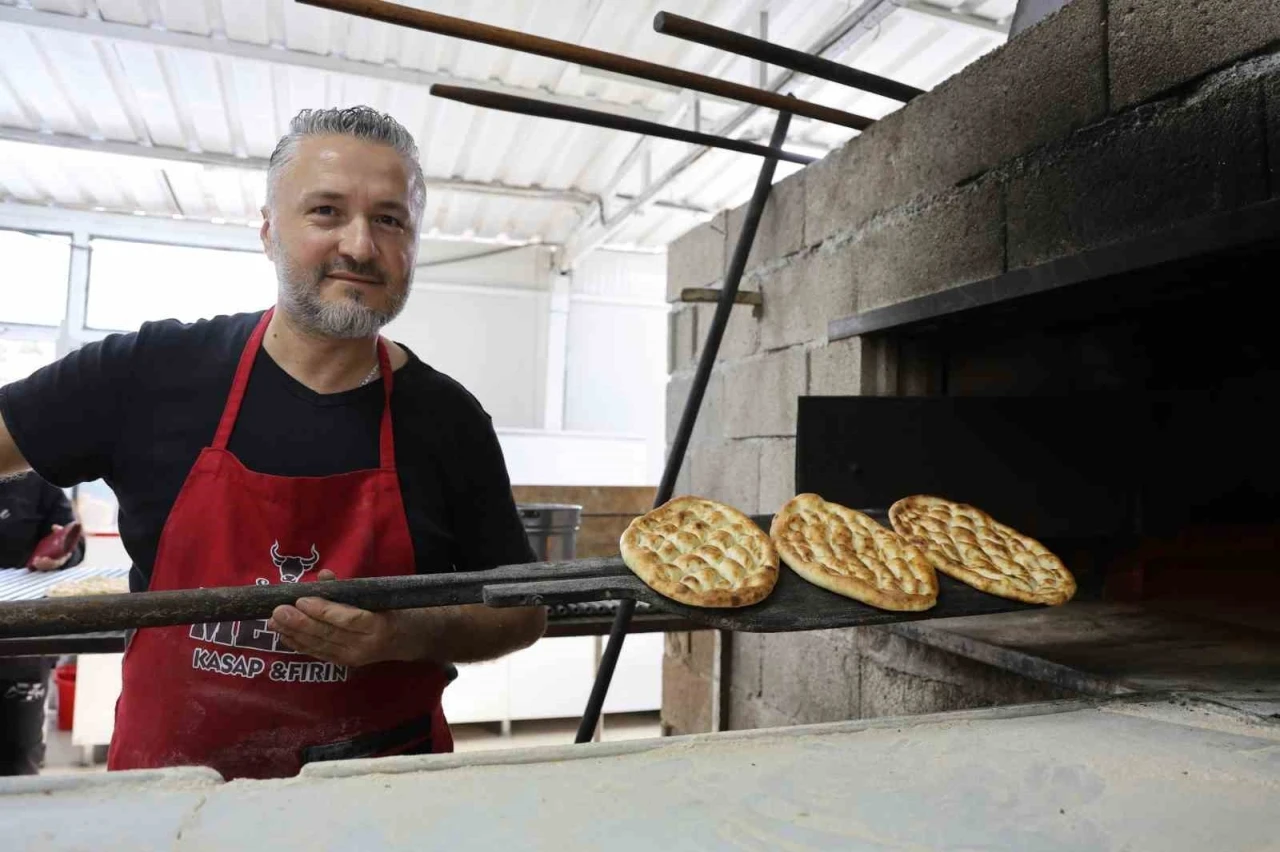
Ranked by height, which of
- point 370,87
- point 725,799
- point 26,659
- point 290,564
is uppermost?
point 370,87

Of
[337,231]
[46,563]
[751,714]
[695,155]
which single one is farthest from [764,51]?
[695,155]

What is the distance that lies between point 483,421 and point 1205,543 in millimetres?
1675

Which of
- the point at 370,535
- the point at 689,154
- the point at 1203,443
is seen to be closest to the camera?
the point at 370,535

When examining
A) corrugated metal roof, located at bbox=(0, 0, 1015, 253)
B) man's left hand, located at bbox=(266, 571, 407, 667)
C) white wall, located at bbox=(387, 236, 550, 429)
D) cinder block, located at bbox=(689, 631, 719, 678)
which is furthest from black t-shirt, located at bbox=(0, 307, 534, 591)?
white wall, located at bbox=(387, 236, 550, 429)

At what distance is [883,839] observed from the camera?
77cm

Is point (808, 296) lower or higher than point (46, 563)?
higher

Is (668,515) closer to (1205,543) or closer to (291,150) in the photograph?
(291,150)

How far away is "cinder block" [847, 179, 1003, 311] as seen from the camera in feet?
5.53

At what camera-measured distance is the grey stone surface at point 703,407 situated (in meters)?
2.73

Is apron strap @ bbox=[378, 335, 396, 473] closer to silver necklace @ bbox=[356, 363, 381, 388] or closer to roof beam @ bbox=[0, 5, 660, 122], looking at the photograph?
silver necklace @ bbox=[356, 363, 381, 388]

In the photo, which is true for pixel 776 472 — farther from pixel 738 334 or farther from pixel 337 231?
pixel 337 231

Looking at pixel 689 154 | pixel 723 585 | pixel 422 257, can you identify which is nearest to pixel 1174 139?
pixel 723 585

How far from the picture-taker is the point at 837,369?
2098mm

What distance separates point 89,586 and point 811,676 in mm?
2472
